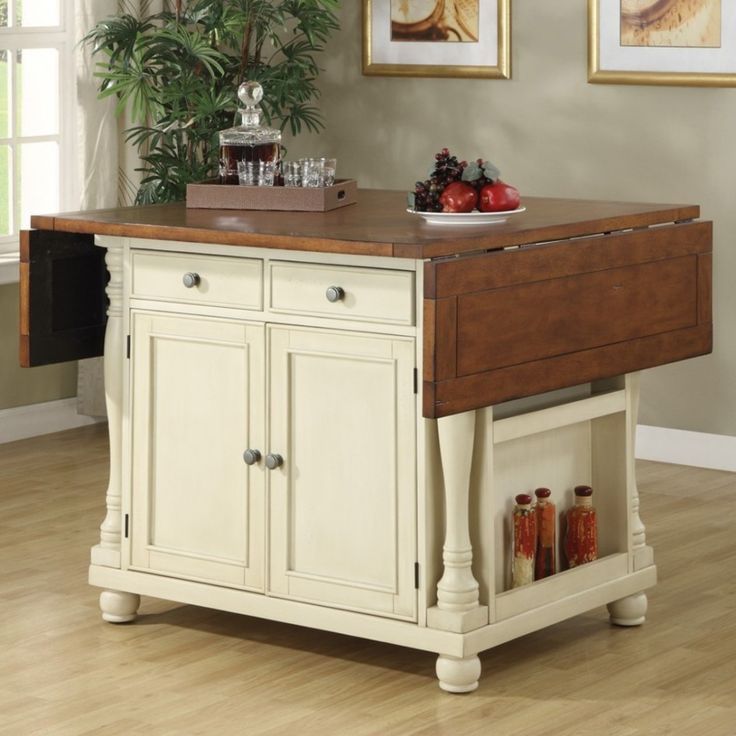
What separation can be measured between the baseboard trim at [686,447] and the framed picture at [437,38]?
1.30 metres

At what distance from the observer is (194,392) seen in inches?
133

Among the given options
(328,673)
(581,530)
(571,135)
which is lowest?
(328,673)

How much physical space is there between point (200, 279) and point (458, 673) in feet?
3.08

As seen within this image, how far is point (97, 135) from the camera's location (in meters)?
5.52

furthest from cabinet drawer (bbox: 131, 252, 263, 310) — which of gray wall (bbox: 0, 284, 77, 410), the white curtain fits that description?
gray wall (bbox: 0, 284, 77, 410)

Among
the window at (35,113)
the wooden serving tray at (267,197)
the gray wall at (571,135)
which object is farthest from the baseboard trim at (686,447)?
the window at (35,113)

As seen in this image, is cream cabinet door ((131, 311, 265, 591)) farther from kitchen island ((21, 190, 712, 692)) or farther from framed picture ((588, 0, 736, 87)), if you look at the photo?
framed picture ((588, 0, 736, 87))

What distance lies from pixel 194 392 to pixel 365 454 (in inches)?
16.9

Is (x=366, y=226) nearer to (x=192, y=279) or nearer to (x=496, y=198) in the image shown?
(x=496, y=198)

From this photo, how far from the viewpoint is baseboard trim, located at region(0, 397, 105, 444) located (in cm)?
561

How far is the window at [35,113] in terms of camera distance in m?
5.58

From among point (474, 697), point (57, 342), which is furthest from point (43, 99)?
point (474, 697)

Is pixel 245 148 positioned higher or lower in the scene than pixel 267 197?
higher

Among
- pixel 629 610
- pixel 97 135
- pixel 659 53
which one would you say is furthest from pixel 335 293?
pixel 97 135
